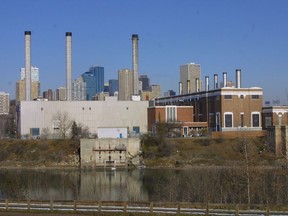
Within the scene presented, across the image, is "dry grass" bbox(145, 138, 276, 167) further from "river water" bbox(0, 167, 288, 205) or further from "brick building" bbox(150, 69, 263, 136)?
"brick building" bbox(150, 69, 263, 136)

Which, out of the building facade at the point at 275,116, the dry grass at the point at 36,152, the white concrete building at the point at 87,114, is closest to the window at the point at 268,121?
the building facade at the point at 275,116

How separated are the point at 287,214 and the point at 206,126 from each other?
6528 cm

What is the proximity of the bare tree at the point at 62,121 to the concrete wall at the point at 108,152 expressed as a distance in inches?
658

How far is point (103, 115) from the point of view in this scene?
97688mm

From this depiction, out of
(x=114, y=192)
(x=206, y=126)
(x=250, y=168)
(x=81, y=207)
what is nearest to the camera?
(x=81, y=207)

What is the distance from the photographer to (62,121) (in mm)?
95000

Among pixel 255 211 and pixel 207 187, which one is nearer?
pixel 255 211

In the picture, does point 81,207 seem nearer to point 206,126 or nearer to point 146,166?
point 146,166

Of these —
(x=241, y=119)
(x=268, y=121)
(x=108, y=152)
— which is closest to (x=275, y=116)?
(x=268, y=121)

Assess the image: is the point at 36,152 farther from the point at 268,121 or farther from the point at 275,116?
the point at 275,116

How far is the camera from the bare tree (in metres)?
94.1

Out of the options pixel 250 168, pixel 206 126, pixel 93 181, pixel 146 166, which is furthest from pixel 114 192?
pixel 206 126

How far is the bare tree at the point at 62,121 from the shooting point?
94062 millimetres

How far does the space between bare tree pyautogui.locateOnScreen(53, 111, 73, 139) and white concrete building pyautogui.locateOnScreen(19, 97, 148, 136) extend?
0.94 feet
